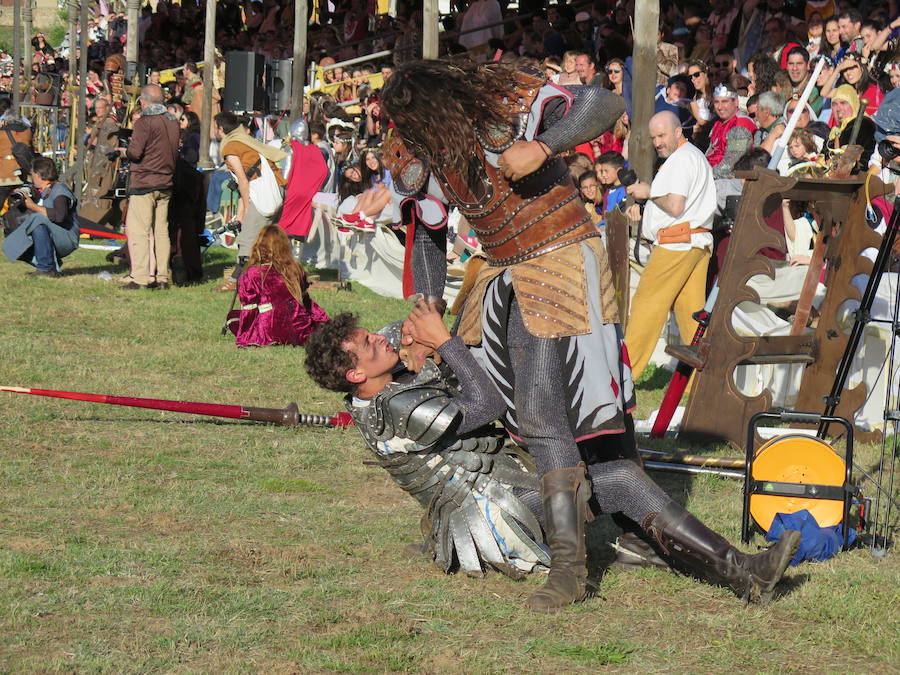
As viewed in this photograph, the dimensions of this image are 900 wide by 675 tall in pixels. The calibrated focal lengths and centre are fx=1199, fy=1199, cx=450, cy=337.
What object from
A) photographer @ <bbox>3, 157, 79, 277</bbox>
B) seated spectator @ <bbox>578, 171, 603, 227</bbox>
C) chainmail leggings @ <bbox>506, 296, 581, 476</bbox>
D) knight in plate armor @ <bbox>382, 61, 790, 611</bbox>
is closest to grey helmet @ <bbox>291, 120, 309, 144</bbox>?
photographer @ <bbox>3, 157, 79, 277</bbox>

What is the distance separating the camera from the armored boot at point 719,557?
3.84 metres

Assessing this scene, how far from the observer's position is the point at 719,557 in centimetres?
387

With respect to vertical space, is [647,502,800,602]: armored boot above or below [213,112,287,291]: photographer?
below

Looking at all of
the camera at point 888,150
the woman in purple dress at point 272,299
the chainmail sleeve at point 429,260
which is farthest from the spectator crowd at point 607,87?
the woman in purple dress at point 272,299

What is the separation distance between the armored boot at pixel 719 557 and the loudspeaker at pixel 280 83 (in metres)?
12.7

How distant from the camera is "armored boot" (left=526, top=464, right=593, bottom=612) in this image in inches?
152

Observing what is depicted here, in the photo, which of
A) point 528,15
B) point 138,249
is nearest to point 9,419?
point 138,249

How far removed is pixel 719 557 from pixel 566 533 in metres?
0.50

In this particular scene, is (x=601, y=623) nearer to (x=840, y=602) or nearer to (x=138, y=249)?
(x=840, y=602)

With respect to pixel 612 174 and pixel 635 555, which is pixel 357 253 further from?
pixel 635 555

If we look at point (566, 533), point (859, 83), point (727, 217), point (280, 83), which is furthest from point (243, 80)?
point (566, 533)

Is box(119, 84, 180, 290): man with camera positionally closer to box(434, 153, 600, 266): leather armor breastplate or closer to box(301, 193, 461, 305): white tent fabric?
box(301, 193, 461, 305): white tent fabric

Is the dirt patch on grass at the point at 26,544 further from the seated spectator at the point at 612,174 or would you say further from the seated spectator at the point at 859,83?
the seated spectator at the point at 859,83

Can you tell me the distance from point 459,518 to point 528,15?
13316 millimetres
